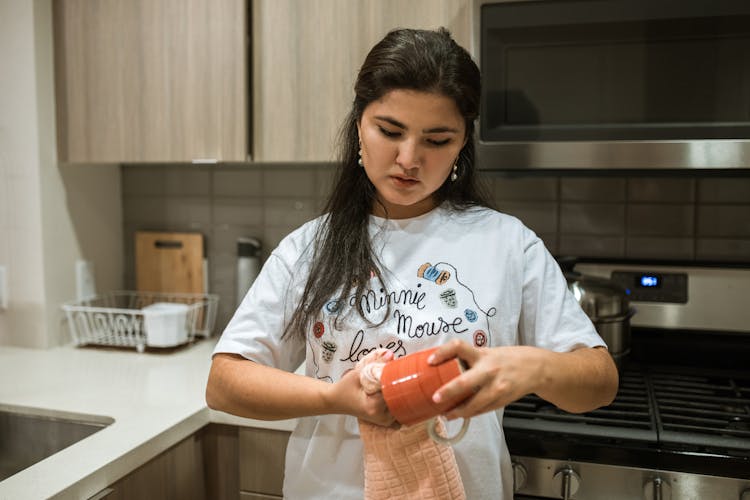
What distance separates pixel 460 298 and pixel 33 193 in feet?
4.37

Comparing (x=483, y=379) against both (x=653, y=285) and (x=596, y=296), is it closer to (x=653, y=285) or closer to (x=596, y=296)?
(x=596, y=296)

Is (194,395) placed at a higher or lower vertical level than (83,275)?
lower

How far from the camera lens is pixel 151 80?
1.63 meters

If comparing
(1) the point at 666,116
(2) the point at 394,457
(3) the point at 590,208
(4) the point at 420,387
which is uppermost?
(1) the point at 666,116

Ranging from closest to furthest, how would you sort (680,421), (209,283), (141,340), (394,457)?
(394,457), (680,421), (141,340), (209,283)

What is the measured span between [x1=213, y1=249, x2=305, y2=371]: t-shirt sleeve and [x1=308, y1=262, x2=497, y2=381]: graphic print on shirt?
0.05 metres

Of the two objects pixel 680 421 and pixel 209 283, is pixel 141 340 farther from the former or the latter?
pixel 680 421

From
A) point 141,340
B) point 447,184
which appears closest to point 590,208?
point 447,184

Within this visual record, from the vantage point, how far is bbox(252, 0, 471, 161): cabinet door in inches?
58.4

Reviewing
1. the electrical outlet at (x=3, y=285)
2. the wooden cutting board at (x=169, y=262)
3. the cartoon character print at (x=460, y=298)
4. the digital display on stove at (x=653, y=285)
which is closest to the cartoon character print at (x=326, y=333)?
the cartoon character print at (x=460, y=298)

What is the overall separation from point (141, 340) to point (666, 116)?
142cm

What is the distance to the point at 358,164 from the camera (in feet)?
3.39

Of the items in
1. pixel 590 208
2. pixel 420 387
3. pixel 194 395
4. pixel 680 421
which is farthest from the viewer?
pixel 590 208

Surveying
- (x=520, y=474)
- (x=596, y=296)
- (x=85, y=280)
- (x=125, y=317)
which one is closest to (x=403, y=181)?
(x=520, y=474)
